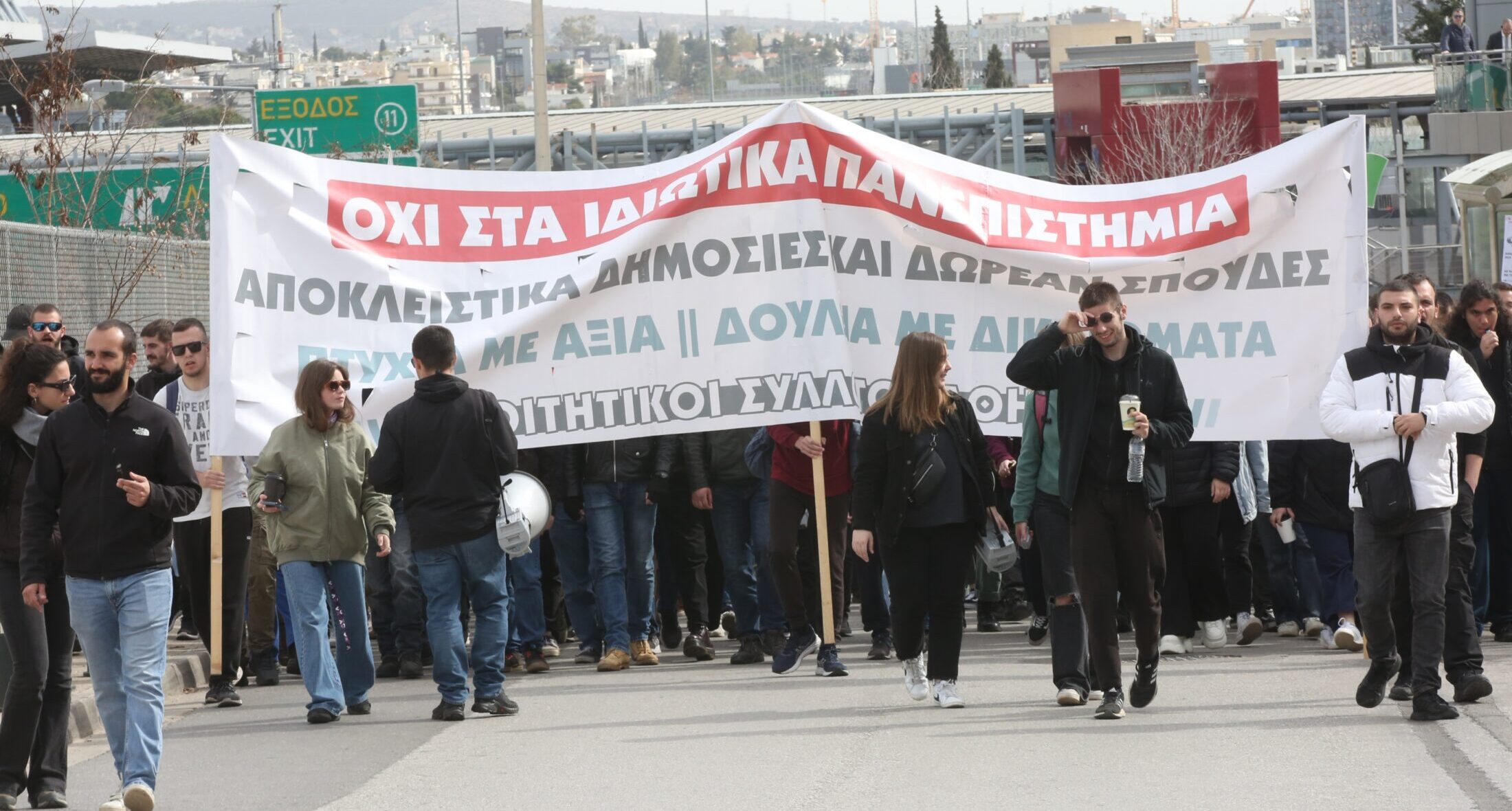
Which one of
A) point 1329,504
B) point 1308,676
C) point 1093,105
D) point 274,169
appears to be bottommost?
point 1308,676

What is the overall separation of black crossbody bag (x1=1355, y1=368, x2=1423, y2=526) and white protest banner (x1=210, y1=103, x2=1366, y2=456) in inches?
60.0

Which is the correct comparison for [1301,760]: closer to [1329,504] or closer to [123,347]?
[1329,504]

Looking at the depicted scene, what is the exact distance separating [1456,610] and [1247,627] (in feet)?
8.31

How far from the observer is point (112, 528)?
7301mm

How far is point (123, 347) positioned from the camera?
7430 mm

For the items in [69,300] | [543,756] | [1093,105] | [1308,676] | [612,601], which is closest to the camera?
[543,756]

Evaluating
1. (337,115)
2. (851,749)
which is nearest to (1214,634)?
(851,749)

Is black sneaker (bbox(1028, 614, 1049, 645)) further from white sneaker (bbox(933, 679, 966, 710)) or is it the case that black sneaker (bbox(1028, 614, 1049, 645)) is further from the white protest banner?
white sneaker (bbox(933, 679, 966, 710))

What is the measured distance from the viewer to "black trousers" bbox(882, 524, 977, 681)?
29.3 ft

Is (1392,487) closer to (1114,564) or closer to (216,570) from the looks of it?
(1114,564)

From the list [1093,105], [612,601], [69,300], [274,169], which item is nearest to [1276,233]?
[612,601]

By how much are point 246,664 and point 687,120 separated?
5377cm

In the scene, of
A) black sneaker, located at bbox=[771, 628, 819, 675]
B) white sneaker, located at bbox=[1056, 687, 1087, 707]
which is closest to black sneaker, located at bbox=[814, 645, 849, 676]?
black sneaker, located at bbox=[771, 628, 819, 675]

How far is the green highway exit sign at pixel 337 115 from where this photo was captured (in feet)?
92.0
